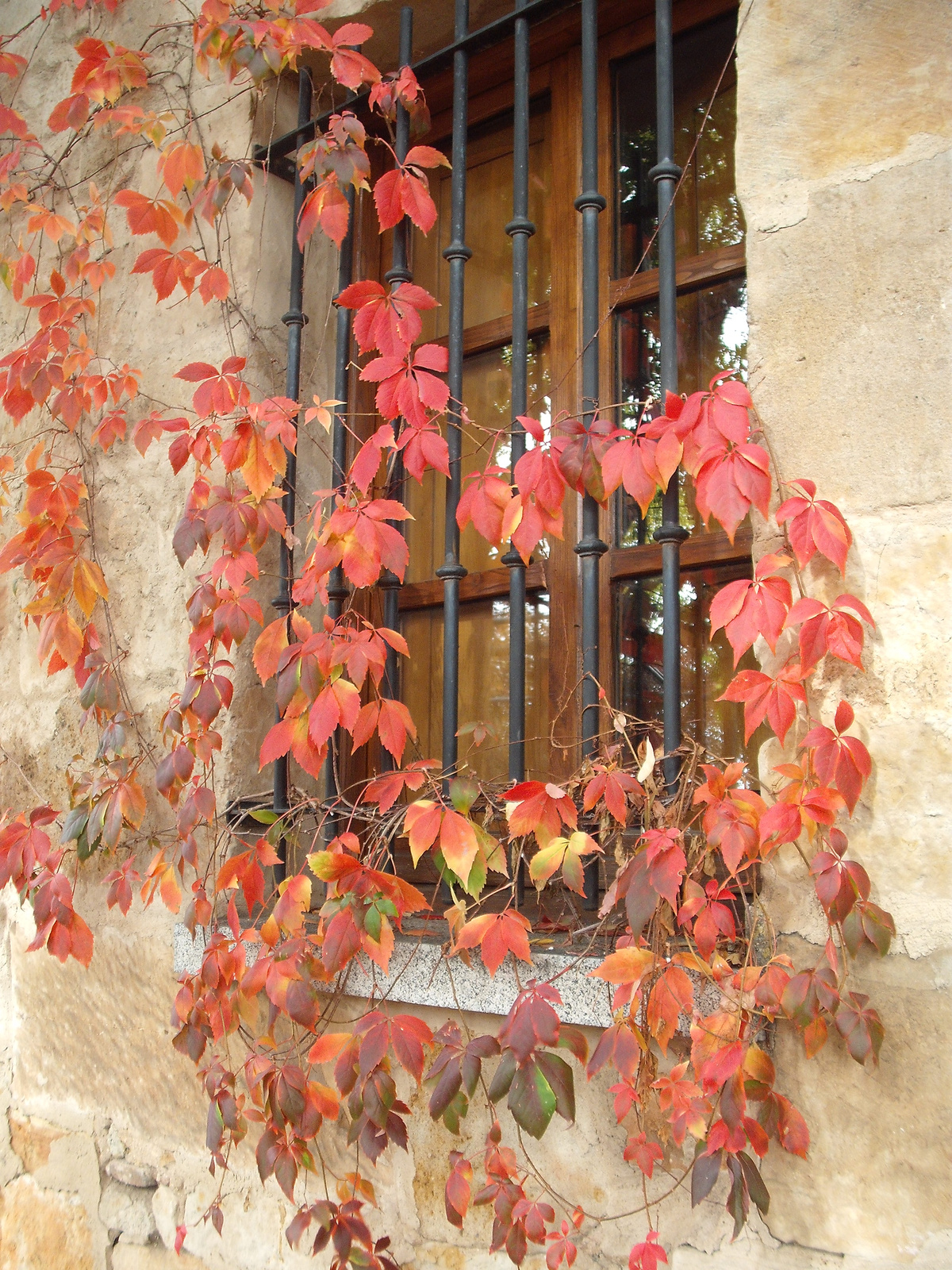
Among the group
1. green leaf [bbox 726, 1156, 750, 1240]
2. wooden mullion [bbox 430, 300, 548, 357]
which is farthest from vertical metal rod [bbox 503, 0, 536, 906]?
green leaf [bbox 726, 1156, 750, 1240]

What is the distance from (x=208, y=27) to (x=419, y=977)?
1797 mm

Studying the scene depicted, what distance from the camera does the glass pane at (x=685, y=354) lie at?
164 centimetres

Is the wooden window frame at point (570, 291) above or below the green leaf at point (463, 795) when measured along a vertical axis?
above

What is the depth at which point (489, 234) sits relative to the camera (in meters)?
1.99

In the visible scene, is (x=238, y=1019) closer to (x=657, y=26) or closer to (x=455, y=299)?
(x=455, y=299)

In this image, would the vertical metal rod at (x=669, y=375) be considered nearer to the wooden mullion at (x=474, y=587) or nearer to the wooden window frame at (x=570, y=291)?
the wooden window frame at (x=570, y=291)

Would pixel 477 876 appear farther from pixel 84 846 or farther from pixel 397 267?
pixel 397 267

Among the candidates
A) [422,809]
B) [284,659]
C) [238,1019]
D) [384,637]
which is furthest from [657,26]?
[238,1019]

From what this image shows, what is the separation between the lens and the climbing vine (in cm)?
119

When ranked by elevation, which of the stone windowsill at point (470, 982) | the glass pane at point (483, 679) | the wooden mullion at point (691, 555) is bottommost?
the stone windowsill at point (470, 982)

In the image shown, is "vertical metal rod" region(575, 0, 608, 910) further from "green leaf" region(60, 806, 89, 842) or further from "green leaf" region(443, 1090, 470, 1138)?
"green leaf" region(60, 806, 89, 842)

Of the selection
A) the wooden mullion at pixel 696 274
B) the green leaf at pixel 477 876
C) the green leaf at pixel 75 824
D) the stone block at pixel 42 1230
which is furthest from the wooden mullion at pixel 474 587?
the stone block at pixel 42 1230

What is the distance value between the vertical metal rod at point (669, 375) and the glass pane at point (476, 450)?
1.34ft

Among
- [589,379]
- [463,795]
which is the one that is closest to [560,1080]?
[463,795]
